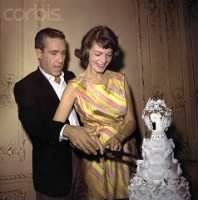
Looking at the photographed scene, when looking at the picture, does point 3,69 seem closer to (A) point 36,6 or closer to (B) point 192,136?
(A) point 36,6

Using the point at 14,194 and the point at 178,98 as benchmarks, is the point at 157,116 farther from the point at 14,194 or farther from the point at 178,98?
the point at 14,194

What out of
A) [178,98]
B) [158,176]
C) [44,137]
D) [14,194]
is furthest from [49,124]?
[178,98]

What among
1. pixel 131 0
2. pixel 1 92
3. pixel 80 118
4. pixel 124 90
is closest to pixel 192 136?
pixel 124 90

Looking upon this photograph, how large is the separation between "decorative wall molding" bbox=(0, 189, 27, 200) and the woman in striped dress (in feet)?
0.73

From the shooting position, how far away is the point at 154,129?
895mm

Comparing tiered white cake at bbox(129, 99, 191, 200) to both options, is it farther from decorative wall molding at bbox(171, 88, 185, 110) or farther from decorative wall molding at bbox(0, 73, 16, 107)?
decorative wall molding at bbox(0, 73, 16, 107)

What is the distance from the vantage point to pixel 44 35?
1.12 meters

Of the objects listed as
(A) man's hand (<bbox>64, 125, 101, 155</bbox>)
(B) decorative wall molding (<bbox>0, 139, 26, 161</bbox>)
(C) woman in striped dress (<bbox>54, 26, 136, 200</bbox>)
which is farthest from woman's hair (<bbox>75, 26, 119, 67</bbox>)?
(B) decorative wall molding (<bbox>0, 139, 26, 161</bbox>)

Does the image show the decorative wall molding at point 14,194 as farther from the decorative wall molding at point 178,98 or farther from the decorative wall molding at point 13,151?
the decorative wall molding at point 178,98

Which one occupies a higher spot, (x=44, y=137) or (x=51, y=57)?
(x=51, y=57)

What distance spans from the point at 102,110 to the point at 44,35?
0.34 meters

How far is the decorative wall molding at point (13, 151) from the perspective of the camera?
106cm

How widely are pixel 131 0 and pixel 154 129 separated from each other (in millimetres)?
602

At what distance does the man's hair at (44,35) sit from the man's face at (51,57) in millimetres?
11
